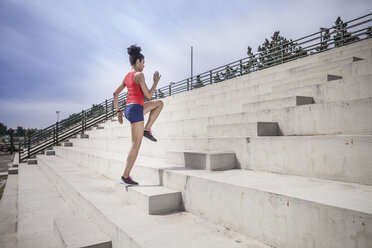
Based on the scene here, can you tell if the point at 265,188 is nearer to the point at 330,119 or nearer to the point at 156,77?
the point at 330,119

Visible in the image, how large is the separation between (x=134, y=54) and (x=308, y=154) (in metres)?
2.65

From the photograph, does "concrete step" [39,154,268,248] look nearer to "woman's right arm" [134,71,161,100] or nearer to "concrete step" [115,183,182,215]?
"concrete step" [115,183,182,215]

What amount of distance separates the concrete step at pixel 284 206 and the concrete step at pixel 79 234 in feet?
1.47

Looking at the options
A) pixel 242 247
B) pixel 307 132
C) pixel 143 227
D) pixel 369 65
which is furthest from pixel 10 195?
pixel 369 65

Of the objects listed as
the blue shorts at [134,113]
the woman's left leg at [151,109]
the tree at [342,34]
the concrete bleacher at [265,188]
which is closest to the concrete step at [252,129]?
the concrete bleacher at [265,188]

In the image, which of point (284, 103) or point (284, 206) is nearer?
point (284, 206)

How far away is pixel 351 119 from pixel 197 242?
2.15 metres

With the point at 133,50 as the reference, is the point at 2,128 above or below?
above

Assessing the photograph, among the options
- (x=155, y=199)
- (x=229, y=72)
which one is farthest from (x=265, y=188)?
(x=229, y=72)

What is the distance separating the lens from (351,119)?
2537 mm

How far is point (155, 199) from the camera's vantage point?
2.62m

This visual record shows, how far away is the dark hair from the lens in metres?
3.32

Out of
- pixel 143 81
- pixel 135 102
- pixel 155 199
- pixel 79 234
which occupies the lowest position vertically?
pixel 79 234

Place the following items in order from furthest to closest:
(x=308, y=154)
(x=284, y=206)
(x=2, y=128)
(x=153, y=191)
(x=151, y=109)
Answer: (x=2, y=128)
(x=151, y=109)
(x=153, y=191)
(x=308, y=154)
(x=284, y=206)
